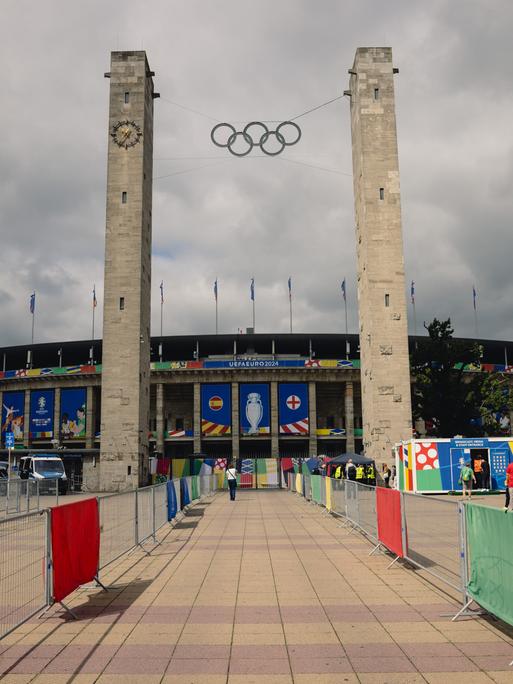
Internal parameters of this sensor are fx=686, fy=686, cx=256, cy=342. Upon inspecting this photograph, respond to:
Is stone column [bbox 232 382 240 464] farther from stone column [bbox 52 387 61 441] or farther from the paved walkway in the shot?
the paved walkway

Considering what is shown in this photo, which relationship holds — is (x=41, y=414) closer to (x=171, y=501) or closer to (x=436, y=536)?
(x=171, y=501)

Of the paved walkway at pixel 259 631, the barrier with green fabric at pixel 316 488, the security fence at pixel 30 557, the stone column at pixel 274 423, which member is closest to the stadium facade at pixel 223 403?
the stone column at pixel 274 423

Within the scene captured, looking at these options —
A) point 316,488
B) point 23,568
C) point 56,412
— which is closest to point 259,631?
point 23,568

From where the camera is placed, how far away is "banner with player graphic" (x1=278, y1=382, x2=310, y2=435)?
7412 centimetres

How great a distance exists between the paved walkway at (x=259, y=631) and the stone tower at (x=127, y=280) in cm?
3639

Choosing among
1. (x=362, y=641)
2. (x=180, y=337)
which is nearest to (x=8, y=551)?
(x=362, y=641)

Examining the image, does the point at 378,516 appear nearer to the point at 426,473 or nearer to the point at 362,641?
the point at 362,641

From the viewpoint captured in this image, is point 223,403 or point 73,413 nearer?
point 223,403

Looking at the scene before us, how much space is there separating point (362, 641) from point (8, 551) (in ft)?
14.0

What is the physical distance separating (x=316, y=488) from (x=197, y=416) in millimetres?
46395

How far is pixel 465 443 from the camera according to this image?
120 ft

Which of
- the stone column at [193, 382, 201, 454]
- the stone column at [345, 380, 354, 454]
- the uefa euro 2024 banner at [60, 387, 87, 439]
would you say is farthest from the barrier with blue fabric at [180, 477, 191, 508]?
the uefa euro 2024 banner at [60, 387, 87, 439]

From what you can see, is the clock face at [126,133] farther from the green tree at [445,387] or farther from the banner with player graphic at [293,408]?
the banner with player graphic at [293,408]

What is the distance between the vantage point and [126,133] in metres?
53.1
